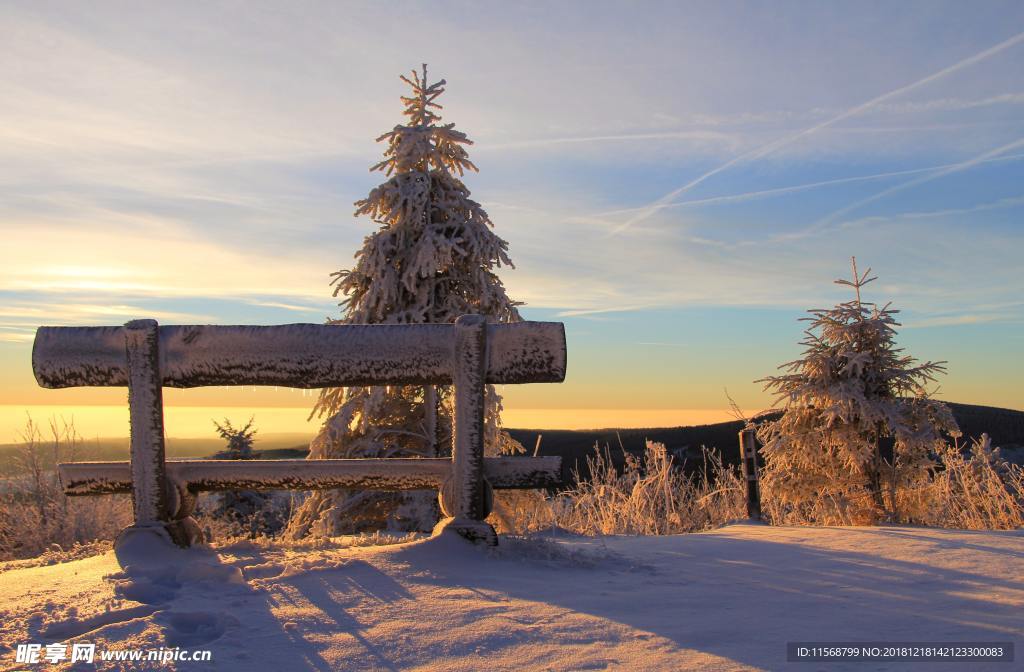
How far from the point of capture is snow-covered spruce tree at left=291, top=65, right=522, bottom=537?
9797 mm

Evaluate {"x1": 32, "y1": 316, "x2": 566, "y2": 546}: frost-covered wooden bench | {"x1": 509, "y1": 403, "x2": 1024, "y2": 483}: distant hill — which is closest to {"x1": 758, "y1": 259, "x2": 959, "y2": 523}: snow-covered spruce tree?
{"x1": 32, "y1": 316, "x2": 566, "y2": 546}: frost-covered wooden bench

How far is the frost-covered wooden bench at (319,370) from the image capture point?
495cm

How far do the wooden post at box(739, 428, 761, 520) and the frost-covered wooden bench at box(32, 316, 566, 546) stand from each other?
6010 millimetres

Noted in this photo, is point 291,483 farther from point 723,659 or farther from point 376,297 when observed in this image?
point 376,297

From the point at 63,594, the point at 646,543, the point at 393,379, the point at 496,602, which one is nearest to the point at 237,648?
the point at 496,602

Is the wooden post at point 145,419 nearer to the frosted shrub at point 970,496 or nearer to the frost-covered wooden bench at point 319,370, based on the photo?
the frost-covered wooden bench at point 319,370

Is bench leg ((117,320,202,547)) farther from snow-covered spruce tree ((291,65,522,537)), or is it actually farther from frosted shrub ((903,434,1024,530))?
frosted shrub ((903,434,1024,530))

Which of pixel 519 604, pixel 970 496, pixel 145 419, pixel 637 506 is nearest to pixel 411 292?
pixel 637 506

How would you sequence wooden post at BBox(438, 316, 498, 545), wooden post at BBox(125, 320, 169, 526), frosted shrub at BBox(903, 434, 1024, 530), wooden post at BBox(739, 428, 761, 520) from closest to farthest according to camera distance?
wooden post at BBox(438, 316, 498, 545) → wooden post at BBox(125, 320, 169, 526) → frosted shrub at BBox(903, 434, 1024, 530) → wooden post at BBox(739, 428, 761, 520)

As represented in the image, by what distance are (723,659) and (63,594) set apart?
11.1 feet

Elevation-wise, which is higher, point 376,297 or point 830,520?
point 376,297

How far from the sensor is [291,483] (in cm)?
525

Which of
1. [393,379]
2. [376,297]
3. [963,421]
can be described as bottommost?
[963,421]

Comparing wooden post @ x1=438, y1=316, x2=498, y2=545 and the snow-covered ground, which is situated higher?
wooden post @ x1=438, y1=316, x2=498, y2=545
